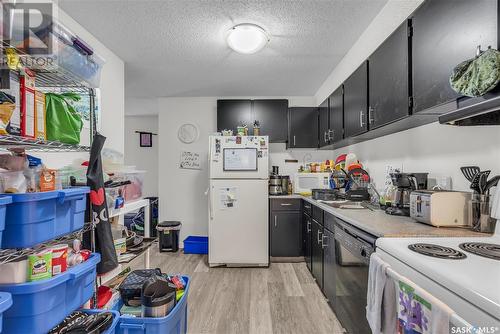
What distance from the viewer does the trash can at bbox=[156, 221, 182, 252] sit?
3.97 metres

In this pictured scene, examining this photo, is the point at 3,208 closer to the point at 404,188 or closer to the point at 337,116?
the point at 404,188

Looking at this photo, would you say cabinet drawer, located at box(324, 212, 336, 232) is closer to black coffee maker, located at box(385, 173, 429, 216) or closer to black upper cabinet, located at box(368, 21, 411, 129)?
black coffee maker, located at box(385, 173, 429, 216)

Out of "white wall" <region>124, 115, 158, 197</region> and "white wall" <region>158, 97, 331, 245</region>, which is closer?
"white wall" <region>158, 97, 331, 245</region>

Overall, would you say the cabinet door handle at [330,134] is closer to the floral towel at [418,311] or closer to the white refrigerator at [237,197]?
the white refrigerator at [237,197]

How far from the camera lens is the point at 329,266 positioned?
2229mm

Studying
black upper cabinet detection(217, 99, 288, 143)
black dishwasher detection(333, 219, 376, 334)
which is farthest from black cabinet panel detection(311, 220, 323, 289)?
black upper cabinet detection(217, 99, 288, 143)

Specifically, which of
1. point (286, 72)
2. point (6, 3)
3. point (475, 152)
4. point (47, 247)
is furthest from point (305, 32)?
point (47, 247)

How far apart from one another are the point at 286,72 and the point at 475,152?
2.26m

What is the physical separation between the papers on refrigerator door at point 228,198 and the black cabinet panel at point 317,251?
1049 millimetres

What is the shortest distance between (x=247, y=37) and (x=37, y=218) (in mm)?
2007

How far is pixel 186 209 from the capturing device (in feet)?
14.1

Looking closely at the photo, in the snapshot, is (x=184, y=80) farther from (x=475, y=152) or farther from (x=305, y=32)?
(x=475, y=152)

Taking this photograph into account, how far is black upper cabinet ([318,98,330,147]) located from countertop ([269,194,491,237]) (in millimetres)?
1648

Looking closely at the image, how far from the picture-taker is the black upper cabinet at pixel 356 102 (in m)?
2.10
